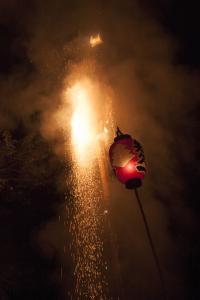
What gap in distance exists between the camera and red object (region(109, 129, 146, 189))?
12.8 ft

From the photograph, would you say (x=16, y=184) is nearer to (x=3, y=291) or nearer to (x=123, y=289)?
(x=3, y=291)

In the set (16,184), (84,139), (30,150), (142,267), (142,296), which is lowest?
(142,296)

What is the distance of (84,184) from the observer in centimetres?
820

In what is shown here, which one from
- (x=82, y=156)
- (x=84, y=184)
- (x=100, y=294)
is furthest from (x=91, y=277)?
(x=82, y=156)

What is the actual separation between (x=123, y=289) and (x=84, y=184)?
3.36m

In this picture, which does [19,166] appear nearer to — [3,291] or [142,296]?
[3,291]

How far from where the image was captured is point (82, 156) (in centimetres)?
830

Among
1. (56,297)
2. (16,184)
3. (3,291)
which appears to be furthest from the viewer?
(56,297)

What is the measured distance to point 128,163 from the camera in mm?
3904

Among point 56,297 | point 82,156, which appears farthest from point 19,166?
point 56,297

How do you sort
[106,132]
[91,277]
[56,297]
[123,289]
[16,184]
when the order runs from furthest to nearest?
[91,277] < [123,289] < [56,297] < [106,132] < [16,184]

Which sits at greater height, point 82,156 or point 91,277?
point 82,156

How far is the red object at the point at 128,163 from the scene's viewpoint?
153 inches

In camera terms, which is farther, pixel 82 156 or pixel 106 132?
pixel 82 156
